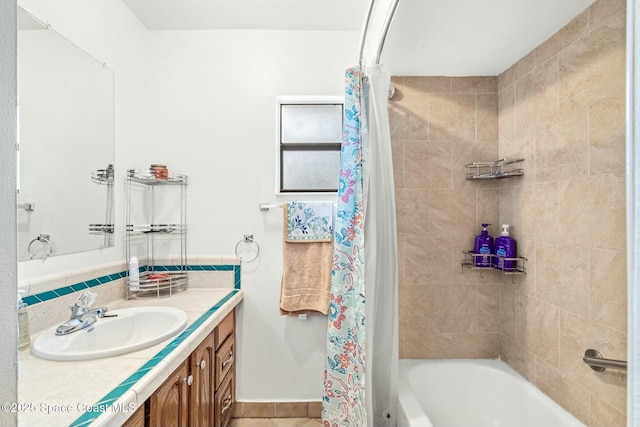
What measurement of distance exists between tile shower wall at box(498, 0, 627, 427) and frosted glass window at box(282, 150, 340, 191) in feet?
3.58

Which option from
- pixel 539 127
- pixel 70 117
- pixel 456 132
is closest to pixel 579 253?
pixel 539 127

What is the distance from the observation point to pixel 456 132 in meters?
1.83

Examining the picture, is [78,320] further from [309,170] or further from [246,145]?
[309,170]

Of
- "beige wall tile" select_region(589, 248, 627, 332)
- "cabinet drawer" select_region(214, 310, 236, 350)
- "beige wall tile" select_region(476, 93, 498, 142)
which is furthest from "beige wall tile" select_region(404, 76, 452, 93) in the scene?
"cabinet drawer" select_region(214, 310, 236, 350)

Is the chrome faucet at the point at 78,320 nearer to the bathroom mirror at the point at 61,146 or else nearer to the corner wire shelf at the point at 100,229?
the bathroom mirror at the point at 61,146

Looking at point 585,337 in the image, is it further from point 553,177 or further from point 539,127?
point 539,127

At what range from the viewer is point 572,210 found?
132cm

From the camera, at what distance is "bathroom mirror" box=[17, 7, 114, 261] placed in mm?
1131

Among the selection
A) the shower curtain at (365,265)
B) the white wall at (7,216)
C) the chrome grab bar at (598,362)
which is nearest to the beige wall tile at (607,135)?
the chrome grab bar at (598,362)

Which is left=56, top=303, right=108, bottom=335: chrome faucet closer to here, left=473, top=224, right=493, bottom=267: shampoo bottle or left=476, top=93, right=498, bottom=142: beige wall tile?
left=473, top=224, right=493, bottom=267: shampoo bottle

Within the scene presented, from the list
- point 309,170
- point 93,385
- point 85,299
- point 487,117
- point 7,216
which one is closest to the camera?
point 7,216

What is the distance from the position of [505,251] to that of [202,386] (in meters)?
1.74

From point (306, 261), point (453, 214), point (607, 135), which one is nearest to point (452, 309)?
point (453, 214)

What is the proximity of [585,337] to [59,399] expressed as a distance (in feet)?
6.24
